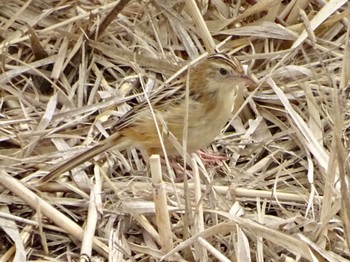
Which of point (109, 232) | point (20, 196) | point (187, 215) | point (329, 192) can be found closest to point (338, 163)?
point (329, 192)

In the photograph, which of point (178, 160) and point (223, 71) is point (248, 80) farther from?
point (178, 160)

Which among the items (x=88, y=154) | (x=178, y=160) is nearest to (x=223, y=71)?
(x=178, y=160)

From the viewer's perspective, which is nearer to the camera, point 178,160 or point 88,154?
point 88,154

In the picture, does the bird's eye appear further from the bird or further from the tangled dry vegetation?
the tangled dry vegetation

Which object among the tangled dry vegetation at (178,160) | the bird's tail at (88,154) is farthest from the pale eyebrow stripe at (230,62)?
the bird's tail at (88,154)

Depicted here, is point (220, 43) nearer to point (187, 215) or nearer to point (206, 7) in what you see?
point (206, 7)

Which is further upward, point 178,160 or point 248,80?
point 248,80

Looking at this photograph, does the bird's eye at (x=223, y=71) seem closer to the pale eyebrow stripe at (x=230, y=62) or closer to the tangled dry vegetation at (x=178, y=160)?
the pale eyebrow stripe at (x=230, y=62)
